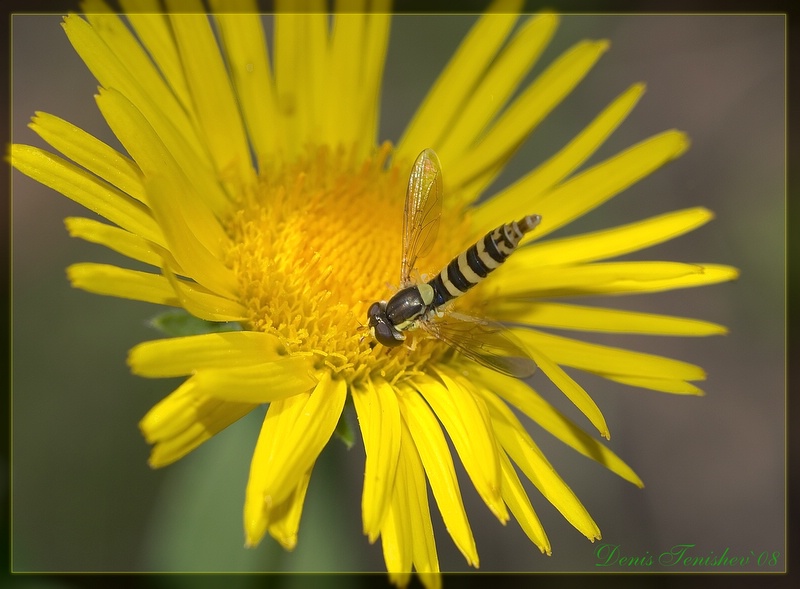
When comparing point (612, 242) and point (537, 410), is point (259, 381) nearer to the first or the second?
point (537, 410)

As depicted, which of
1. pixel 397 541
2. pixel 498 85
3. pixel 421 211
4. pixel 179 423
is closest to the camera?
pixel 179 423

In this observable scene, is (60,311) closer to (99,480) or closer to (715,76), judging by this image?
(99,480)

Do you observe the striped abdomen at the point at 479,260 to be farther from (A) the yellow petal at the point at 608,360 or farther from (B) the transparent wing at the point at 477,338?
(A) the yellow petal at the point at 608,360

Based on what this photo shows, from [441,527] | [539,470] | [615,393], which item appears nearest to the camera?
[539,470]

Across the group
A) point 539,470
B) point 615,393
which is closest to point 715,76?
point 615,393

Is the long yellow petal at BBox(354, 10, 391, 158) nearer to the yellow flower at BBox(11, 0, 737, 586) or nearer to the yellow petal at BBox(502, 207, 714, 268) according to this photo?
the yellow flower at BBox(11, 0, 737, 586)

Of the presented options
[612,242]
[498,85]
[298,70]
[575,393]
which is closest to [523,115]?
[498,85]

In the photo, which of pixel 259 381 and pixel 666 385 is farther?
pixel 666 385
